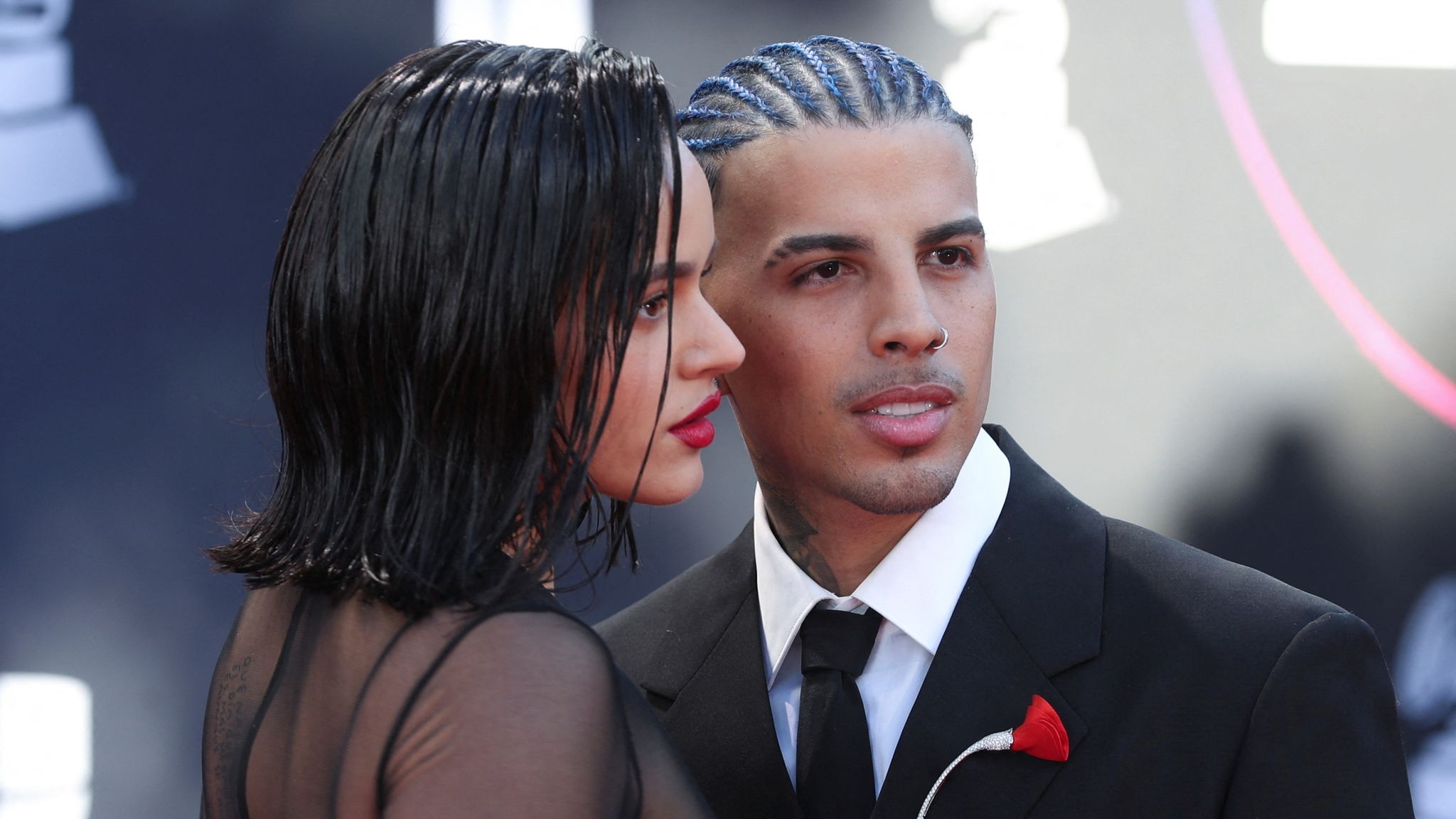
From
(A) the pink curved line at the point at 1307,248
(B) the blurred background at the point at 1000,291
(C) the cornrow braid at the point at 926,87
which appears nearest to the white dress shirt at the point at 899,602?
(C) the cornrow braid at the point at 926,87

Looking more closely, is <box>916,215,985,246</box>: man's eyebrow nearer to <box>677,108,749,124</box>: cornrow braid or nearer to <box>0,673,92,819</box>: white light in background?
<box>677,108,749,124</box>: cornrow braid

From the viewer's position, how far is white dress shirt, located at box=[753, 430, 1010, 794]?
1787mm

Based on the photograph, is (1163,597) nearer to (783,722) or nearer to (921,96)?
(783,722)

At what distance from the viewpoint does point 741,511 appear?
3004 millimetres

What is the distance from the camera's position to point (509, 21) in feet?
9.67

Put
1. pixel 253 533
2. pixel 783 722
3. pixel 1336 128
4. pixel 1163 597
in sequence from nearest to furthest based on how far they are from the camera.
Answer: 1. pixel 253 533
2. pixel 1163 597
3. pixel 783 722
4. pixel 1336 128

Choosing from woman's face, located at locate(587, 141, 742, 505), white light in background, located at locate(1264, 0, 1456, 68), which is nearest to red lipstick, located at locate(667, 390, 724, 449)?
woman's face, located at locate(587, 141, 742, 505)

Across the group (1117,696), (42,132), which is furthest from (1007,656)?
(42,132)

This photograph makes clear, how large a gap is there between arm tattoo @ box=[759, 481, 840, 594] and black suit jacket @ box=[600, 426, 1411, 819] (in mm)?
133

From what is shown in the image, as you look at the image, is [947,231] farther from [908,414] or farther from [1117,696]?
[1117,696]

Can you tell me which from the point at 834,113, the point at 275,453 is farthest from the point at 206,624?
the point at 834,113

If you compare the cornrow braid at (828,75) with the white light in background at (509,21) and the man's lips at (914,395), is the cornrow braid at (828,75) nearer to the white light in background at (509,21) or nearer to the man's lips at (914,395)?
the man's lips at (914,395)

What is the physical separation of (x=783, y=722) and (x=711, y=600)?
275mm

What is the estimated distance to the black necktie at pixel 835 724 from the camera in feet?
5.58
